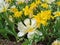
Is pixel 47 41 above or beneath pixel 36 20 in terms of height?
beneath

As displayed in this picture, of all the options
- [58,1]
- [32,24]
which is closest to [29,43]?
[32,24]

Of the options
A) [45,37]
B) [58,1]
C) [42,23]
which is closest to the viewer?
[42,23]

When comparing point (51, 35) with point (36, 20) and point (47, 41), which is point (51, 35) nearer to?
point (47, 41)

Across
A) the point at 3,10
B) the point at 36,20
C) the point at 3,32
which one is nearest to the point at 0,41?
the point at 3,32

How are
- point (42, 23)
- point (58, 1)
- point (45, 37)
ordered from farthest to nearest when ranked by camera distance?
point (58, 1) → point (45, 37) → point (42, 23)

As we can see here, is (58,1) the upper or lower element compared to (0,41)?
upper

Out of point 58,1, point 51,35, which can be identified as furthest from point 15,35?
point 58,1

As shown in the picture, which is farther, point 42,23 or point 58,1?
point 58,1

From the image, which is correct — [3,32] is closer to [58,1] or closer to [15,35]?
[15,35]

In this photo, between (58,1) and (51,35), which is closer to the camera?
(51,35)
